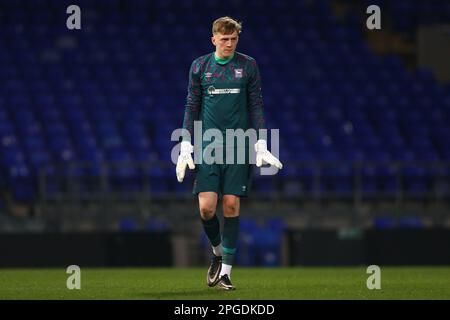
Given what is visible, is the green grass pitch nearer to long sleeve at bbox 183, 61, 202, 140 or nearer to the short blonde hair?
long sleeve at bbox 183, 61, 202, 140

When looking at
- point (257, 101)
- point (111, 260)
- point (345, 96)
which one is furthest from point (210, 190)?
point (345, 96)

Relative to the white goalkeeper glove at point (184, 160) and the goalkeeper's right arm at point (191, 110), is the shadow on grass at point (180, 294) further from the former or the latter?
the goalkeeper's right arm at point (191, 110)

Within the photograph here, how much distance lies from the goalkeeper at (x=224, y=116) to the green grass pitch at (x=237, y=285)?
64 cm

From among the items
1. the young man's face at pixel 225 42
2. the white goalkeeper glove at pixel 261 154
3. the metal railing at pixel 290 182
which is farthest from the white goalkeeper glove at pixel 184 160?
the metal railing at pixel 290 182

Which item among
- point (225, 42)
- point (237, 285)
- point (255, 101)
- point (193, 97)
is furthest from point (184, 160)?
point (237, 285)

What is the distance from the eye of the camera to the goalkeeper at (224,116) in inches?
386

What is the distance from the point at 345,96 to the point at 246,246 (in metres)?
6.16

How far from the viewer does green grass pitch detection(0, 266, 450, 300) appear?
9383 mm

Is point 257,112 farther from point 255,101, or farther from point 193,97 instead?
point 193,97

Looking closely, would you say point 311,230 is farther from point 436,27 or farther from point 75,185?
point 436,27

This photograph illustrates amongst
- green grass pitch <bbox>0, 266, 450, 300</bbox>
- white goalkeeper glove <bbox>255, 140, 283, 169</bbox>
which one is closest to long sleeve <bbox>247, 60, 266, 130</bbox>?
white goalkeeper glove <bbox>255, 140, 283, 169</bbox>

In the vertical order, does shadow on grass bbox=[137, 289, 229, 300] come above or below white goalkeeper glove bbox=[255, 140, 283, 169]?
below
